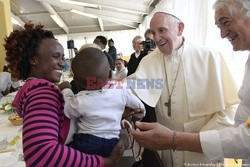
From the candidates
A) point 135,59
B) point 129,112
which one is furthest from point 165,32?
point 135,59

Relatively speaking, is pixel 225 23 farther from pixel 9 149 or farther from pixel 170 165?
pixel 9 149

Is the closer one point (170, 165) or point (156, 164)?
point (156, 164)

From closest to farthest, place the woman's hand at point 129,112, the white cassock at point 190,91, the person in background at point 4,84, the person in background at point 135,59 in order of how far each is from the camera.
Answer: the woman's hand at point 129,112 → the white cassock at point 190,91 → the person in background at point 135,59 → the person in background at point 4,84

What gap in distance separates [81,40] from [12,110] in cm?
1484

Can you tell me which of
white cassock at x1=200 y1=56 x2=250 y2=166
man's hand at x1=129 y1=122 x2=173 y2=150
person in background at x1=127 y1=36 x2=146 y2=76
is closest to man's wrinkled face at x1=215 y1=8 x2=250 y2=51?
white cassock at x1=200 y1=56 x2=250 y2=166

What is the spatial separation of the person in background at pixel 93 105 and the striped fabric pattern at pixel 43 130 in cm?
14

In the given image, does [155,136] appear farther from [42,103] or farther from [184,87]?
[184,87]

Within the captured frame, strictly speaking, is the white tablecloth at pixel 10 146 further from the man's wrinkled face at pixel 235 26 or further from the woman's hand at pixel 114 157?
the man's wrinkled face at pixel 235 26

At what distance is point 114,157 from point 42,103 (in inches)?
19.4

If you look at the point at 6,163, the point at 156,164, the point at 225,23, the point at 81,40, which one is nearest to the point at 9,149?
the point at 6,163

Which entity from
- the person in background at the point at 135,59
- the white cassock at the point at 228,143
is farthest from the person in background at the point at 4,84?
the white cassock at the point at 228,143

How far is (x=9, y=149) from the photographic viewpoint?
1.64 m

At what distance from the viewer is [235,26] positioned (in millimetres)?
1148

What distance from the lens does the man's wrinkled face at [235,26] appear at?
3.67 ft
